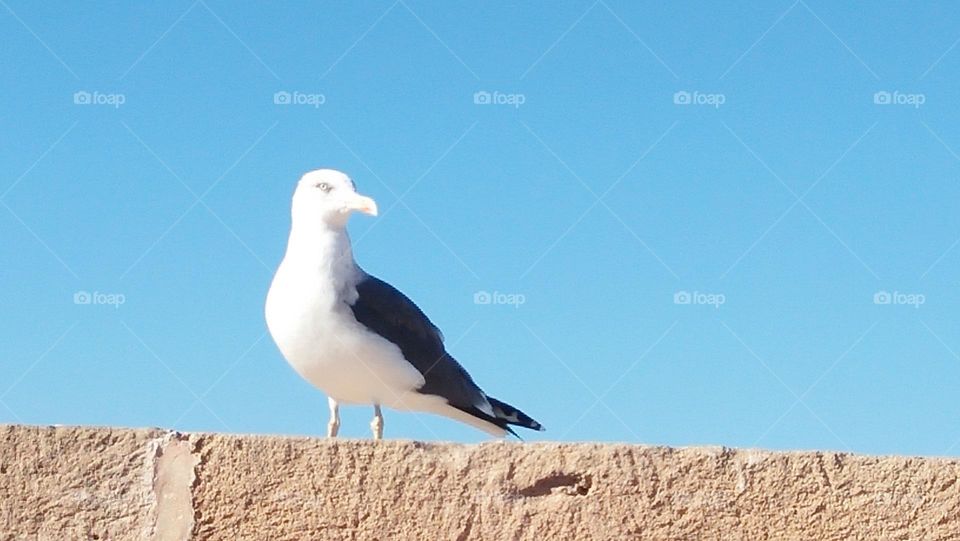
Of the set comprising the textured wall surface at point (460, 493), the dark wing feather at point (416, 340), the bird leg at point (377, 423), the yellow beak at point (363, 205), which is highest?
the yellow beak at point (363, 205)

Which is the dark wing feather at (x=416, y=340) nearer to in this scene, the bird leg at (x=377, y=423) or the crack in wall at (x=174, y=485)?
the bird leg at (x=377, y=423)

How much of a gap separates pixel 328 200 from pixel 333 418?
93 centimetres

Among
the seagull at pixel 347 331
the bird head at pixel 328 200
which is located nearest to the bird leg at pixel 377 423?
the seagull at pixel 347 331

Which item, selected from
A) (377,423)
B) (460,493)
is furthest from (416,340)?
(460,493)

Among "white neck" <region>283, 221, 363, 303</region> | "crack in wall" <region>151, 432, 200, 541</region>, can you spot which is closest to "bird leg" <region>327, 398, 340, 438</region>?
"white neck" <region>283, 221, 363, 303</region>

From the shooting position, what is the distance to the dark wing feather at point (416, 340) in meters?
5.16

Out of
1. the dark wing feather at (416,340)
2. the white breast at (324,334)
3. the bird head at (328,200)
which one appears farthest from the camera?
the dark wing feather at (416,340)

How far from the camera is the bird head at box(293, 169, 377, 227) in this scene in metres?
5.00

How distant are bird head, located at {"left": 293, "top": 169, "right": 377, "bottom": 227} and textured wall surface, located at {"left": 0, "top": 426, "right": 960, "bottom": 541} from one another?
2255 millimetres

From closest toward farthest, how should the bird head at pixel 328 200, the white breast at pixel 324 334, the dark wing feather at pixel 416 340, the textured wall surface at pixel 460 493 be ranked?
1. the textured wall surface at pixel 460 493
2. the white breast at pixel 324 334
3. the bird head at pixel 328 200
4. the dark wing feather at pixel 416 340

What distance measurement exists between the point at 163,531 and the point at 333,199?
7.98 feet

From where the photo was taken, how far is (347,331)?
16.1 feet

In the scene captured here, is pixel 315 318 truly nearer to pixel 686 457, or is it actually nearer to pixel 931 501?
pixel 686 457

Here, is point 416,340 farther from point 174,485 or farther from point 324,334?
point 174,485
